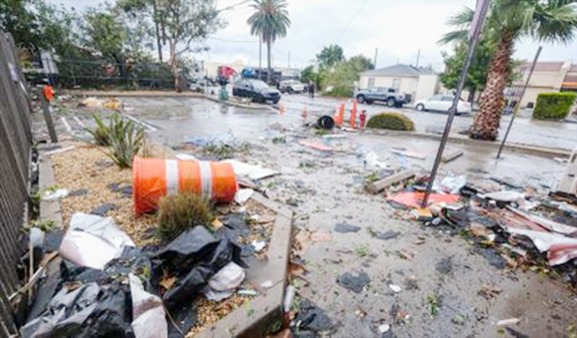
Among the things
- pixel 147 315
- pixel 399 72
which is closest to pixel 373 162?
pixel 147 315

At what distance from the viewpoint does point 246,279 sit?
90.4 inches

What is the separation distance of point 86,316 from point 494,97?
38.2ft

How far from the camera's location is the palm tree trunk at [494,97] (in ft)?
29.6

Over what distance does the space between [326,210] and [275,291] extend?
1.96 metres

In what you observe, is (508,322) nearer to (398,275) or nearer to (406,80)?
(398,275)

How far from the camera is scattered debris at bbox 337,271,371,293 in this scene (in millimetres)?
2535

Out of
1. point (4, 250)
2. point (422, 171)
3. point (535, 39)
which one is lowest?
point (422, 171)

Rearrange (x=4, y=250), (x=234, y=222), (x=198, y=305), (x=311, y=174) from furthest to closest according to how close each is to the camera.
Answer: (x=311, y=174) → (x=234, y=222) → (x=198, y=305) → (x=4, y=250)

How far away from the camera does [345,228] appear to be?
356cm

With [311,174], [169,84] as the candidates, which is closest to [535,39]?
[311,174]

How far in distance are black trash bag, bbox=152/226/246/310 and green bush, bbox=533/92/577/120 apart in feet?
95.0

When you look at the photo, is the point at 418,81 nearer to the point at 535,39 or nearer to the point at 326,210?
the point at 535,39

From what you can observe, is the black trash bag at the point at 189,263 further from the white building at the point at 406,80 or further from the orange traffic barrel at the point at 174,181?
the white building at the point at 406,80

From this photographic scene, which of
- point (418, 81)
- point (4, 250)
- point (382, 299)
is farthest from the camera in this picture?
point (418, 81)
